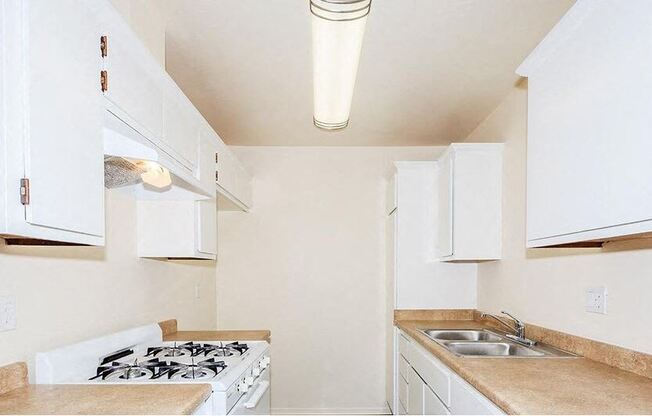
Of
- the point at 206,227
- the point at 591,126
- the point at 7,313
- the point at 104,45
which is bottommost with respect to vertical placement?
the point at 7,313

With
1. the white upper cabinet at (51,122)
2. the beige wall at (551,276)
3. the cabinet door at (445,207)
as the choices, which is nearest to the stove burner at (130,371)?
the white upper cabinet at (51,122)

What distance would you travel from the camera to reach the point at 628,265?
1.88 metres

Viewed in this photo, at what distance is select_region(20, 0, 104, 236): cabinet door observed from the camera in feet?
3.46

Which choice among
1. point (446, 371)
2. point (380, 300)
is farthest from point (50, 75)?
point (380, 300)

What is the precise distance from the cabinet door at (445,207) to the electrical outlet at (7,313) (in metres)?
2.59

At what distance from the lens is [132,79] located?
5.37ft

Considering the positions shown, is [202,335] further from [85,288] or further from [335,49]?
[335,49]

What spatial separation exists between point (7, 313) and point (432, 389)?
2.02m

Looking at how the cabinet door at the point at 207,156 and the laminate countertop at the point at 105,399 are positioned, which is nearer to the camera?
the laminate countertop at the point at 105,399

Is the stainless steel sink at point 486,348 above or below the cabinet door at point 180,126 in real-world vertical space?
below

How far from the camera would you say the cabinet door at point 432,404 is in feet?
7.54

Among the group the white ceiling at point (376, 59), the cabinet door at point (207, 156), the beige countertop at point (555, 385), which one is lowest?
the beige countertop at point (555, 385)

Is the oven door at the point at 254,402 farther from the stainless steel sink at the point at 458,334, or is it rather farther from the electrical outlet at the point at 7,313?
the stainless steel sink at the point at 458,334

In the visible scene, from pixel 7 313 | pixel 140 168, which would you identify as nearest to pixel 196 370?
pixel 7 313
